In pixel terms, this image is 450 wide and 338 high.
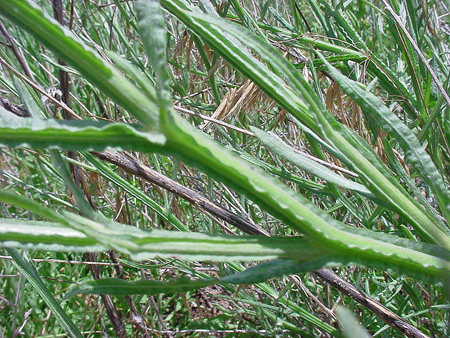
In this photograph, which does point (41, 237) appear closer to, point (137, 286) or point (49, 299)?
point (137, 286)

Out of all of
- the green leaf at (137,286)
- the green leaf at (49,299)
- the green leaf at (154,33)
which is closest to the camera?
the green leaf at (154,33)

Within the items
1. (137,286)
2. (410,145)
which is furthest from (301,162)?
(137,286)

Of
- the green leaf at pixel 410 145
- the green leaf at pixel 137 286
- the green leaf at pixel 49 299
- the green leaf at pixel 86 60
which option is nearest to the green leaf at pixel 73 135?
the green leaf at pixel 86 60

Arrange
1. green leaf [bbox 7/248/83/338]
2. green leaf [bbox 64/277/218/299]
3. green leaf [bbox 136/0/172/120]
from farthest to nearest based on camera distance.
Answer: green leaf [bbox 7/248/83/338], green leaf [bbox 64/277/218/299], green leaf [bbox 136/0/172/120]

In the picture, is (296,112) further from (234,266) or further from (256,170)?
(234,266)

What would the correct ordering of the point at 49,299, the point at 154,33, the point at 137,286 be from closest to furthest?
the point at 154,33 < the point at 137,286 < the point at 49,299

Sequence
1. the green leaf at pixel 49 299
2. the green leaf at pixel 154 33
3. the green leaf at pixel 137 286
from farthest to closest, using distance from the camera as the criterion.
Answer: the green leaf at pixel 49 299
the green leaf at pixel 137 286
the green leaf at pixel 154 33

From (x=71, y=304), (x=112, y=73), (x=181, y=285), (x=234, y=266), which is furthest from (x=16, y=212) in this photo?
(x=112, y=73)

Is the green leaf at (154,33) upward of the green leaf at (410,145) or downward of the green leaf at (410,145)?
upward

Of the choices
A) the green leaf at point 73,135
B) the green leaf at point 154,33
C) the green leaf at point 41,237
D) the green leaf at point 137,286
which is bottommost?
the green leaf at point 137,286

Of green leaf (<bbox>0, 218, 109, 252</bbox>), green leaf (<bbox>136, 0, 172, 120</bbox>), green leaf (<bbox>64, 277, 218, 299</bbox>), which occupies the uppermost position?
green leaf (<bbox>136, 0, 172, 120</bbox>)

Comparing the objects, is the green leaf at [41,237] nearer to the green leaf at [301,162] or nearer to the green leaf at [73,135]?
the green leaf at [73,135]

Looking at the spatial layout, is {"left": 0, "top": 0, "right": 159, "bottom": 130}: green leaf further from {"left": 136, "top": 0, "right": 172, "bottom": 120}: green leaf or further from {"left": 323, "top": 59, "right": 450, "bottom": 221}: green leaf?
{"left": 323, "top": 59, "right": 450, "bottom": 221}: green leaf

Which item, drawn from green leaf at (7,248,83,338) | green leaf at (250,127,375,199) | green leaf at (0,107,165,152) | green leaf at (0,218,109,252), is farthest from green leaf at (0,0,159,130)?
green leaf at (7,248,83,338)
